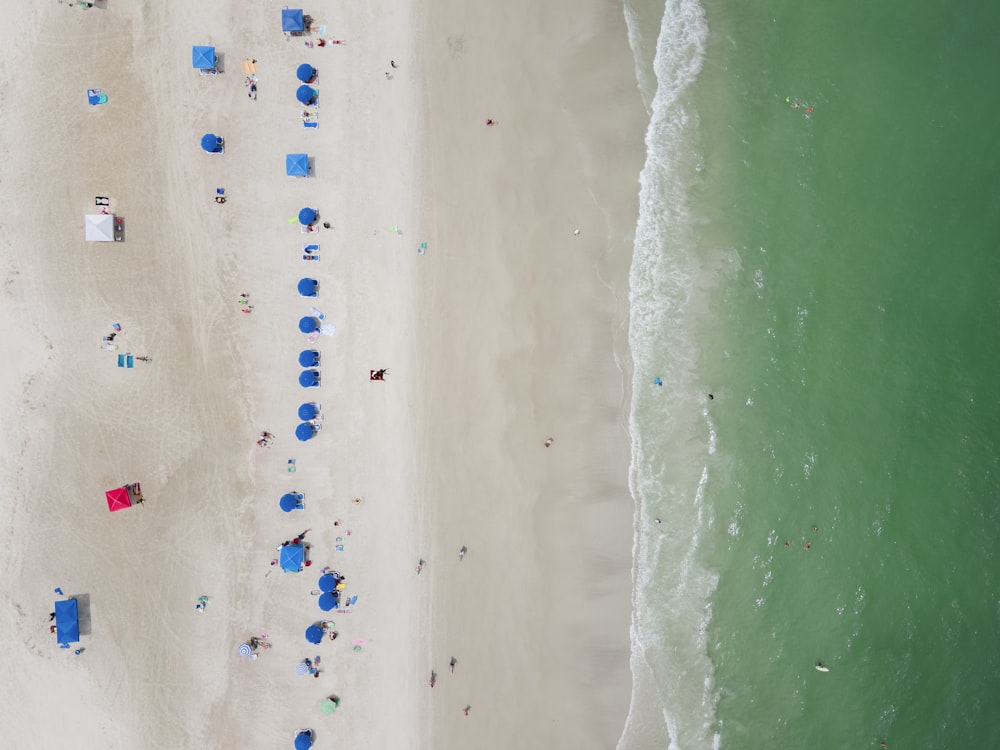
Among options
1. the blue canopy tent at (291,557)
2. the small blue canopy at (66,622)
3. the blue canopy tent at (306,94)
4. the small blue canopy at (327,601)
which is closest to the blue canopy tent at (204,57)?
the blue canopy tent at (306,94)

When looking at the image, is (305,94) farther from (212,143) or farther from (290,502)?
(290,502)

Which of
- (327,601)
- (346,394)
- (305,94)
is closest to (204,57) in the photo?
(305,94)

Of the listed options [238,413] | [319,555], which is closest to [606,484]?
[319,555]

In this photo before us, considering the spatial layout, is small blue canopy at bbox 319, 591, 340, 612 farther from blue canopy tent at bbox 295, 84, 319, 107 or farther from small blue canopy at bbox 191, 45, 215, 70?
small blue canopy at bbox 191, 45, 215, 70

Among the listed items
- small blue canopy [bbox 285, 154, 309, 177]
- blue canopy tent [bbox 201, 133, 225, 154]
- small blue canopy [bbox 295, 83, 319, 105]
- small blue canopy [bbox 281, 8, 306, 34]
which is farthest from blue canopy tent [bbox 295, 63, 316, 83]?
blue canopy tent [bbox 201, 133, 225, 154]

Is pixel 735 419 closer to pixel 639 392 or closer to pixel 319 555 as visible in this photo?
pixel 639 392

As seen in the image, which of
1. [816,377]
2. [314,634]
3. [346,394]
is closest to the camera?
[314,634]
